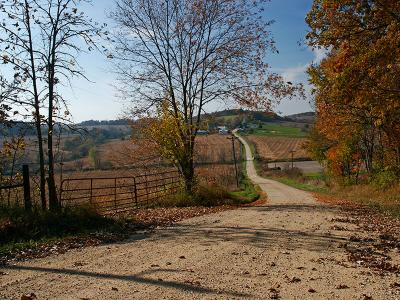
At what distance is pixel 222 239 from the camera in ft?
35.1

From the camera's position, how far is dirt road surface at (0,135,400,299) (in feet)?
21.0

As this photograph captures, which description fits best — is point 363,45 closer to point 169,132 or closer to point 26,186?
point 169,132

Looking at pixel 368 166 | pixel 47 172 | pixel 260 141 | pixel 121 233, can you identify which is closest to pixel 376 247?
pixel 121 233

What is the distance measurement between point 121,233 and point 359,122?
79.9 ft

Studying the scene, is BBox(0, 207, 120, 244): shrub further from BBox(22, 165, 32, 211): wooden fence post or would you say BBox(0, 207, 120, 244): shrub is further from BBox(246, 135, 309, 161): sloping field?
BBox(246, 135, 309, 161): sloping field

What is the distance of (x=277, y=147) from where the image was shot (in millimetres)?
102438

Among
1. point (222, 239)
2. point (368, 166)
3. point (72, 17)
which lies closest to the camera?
point (222, 239)

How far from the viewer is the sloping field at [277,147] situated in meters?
93.7

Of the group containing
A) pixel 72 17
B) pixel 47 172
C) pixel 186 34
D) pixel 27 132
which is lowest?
pixel 47 172

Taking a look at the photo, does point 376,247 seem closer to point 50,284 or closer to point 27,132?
point 50,284

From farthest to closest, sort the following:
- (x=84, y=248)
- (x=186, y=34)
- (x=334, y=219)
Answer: (x=186, y=34) → (x=334, y=219) → (x=84, y=248)

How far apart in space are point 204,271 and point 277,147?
317ft

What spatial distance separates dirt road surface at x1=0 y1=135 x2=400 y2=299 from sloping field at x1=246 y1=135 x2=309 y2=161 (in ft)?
261

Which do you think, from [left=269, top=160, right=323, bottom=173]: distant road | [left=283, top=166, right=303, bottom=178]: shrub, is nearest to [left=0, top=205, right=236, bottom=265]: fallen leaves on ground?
[left=283, top=166, right=303, bottom=178]: shrub
